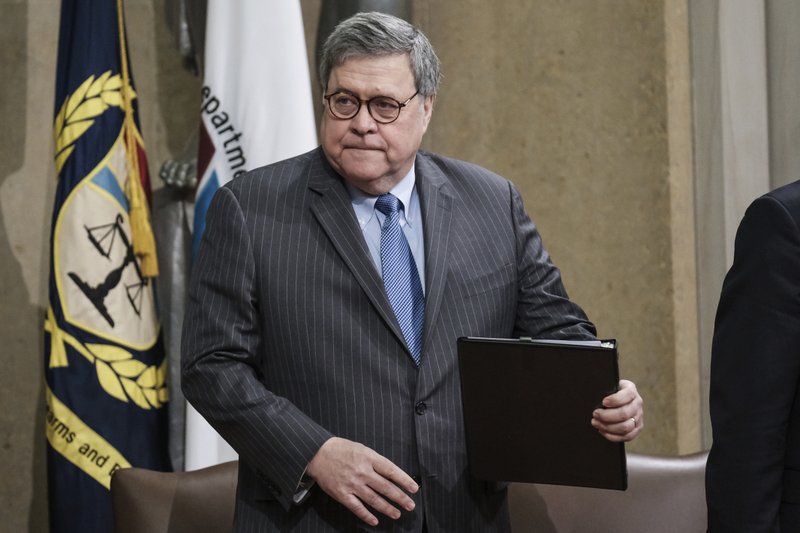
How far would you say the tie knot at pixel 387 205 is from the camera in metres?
2.30

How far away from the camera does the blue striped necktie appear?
2.20 metres

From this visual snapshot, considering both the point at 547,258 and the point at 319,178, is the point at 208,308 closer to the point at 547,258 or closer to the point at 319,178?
the point at 319,178

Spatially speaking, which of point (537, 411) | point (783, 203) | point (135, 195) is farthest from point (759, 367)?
point (135, 195)

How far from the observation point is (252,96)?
3.56m

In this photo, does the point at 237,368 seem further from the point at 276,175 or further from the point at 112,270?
the point at 112,270

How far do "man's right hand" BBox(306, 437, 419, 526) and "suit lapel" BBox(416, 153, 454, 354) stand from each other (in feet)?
0.84

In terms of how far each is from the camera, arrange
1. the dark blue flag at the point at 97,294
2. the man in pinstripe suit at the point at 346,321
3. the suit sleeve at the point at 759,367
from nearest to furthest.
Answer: the suit sleeve at the point at 759,367
the man in pinstripe suit at the point at 346,321
the dark blue flag at the point at 97,294

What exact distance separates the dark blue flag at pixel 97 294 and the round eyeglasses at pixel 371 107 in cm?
145

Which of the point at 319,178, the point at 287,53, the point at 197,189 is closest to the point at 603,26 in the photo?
the point at 287,53

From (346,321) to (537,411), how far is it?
0.42 m

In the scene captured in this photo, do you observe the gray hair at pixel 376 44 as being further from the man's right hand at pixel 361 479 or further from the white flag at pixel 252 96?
the white flag at pixel 252 96

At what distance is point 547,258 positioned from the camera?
2.43 meters

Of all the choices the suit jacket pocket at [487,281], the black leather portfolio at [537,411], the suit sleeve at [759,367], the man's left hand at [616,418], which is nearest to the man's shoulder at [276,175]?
the suit jacket pocket at [487,281]

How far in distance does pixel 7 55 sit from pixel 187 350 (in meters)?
2.29
